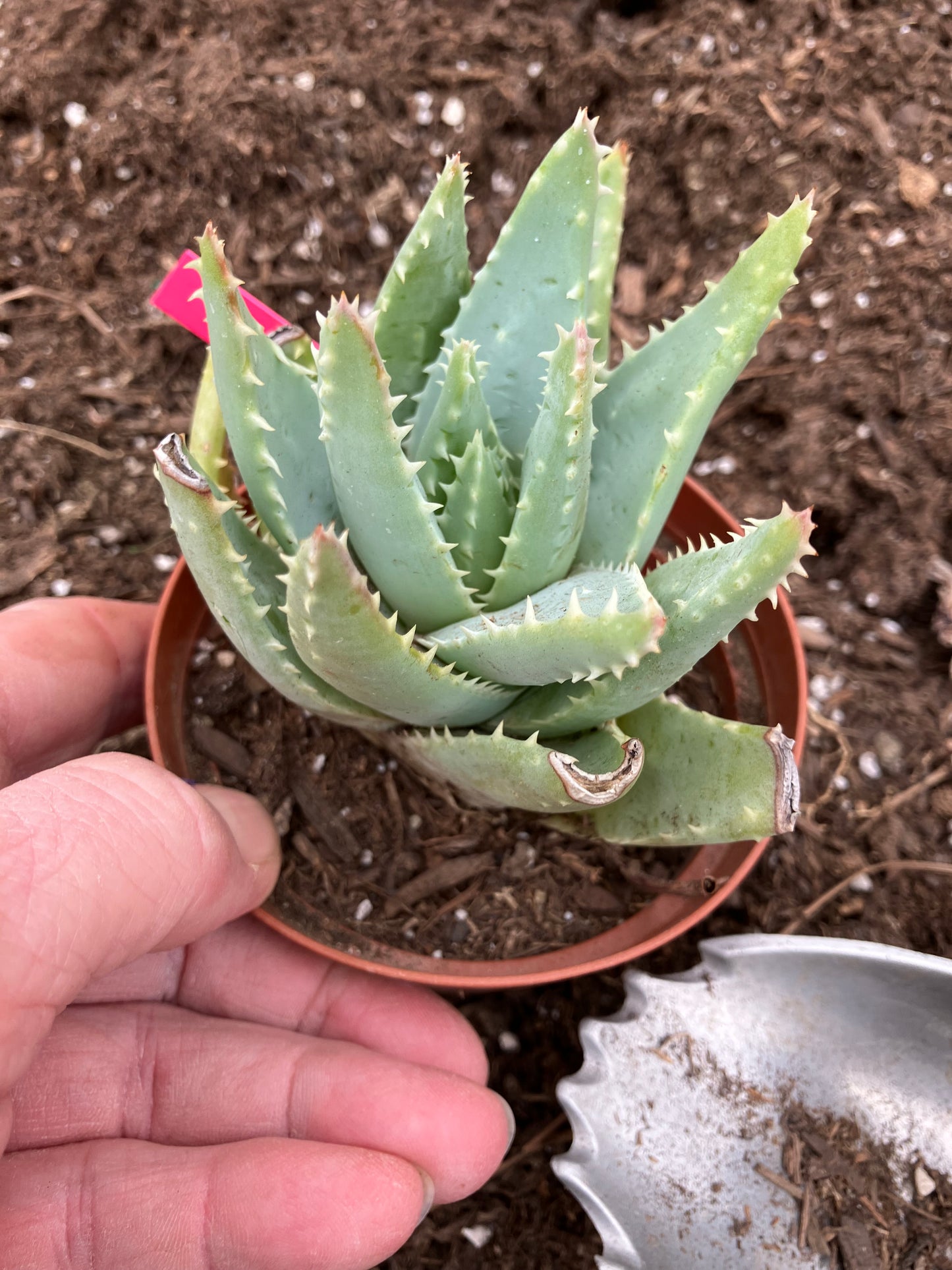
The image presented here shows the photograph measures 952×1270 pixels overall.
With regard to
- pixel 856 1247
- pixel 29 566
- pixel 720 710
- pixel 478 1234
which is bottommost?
pixel 478 1234

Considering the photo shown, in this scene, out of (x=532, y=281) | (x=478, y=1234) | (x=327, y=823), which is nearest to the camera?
(x=532, y=281)

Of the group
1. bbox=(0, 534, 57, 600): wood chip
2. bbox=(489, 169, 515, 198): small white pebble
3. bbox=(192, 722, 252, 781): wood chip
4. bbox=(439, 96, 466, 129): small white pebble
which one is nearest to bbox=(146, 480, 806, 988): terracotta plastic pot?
bbox=(192, 722, 252, 781): wood chip

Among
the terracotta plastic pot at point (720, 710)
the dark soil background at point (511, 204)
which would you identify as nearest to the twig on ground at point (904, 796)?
the dark soil background at point (511, 204)

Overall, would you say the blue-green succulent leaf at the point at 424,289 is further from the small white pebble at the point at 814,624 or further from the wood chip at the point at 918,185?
the wood chip at the point at 918,185

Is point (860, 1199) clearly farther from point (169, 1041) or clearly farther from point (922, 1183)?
point (169, 1041)

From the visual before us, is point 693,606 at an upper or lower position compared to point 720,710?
upper

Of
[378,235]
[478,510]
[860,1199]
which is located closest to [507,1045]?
[860,1199]

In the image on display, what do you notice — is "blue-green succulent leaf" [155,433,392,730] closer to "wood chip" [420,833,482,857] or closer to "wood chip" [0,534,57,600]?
"wood chip" [420,833,482,857]
